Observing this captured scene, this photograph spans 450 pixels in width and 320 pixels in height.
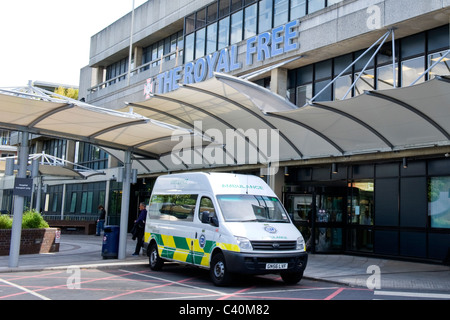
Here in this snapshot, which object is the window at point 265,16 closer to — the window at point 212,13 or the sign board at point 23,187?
the window at point 212,13

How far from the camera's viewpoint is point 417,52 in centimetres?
1593

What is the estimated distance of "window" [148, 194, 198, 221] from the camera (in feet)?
41.1

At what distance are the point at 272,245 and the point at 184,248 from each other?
2.64 m

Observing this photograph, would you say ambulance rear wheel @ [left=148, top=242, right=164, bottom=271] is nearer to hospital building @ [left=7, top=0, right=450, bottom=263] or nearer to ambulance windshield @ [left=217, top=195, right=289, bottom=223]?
ambulance windshield @ [left=217, top=195, right=289, bottom=223]

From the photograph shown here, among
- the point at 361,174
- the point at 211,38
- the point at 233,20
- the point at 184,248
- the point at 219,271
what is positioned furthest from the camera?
the point at 211,38

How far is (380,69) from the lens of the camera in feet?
55.9

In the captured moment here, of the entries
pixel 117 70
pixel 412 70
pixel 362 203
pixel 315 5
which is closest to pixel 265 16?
pixel 315 5

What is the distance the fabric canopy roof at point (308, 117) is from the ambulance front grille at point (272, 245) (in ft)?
12.9

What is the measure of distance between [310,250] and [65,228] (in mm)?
18964

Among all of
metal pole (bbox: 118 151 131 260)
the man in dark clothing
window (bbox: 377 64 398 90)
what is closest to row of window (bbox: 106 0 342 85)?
window (bbox: 377 64 398 90)

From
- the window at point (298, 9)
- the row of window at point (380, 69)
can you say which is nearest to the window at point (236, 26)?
the window at point (298, 9)

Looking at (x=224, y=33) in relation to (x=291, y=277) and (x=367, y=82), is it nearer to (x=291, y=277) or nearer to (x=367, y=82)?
(x=367, y=82)

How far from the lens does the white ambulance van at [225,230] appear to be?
34.6ft
